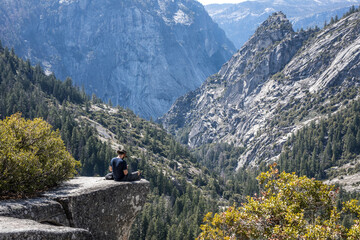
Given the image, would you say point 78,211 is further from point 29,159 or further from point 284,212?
point 284,212

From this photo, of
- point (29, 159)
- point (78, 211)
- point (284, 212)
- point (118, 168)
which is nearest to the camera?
point (29, 159)

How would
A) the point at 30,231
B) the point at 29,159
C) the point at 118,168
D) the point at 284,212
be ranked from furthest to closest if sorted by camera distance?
1. the point at 118,168
2. the point at 284,212
3. the point at 29,159
4. the point at 30,231

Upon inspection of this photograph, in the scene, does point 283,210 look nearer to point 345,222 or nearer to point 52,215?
point 52,215

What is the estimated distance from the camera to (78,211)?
1655cm

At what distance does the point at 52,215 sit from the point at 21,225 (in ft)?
12.9

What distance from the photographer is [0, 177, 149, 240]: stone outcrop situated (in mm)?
11836

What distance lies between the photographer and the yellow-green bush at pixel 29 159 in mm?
14923

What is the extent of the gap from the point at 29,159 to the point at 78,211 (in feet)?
12.7

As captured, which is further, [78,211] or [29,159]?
[78,211]

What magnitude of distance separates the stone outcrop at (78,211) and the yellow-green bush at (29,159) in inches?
36.0

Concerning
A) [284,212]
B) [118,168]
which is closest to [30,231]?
[118,168]

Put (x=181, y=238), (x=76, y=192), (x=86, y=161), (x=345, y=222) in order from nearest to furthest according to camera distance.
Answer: (x=76, y=192), (x=181, y=238), (x=345, y=222), (x=86, y=161)

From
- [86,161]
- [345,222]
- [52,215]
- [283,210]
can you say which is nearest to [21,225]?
[52,215]

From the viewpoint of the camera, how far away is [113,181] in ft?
65.4
